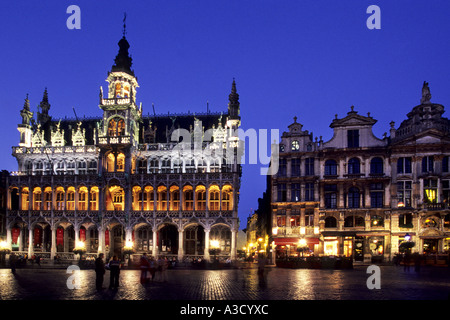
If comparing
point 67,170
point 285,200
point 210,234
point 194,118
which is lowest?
point 210,234

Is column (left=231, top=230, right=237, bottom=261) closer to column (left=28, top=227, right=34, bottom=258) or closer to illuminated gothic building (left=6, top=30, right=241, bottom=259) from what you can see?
illuminated gothic building (left=6, top=30, right=241, bottom=259)

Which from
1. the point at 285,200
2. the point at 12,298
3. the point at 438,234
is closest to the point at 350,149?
the point at 285,200

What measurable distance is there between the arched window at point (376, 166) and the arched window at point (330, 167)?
4.39m

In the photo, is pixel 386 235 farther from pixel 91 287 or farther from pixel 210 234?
pixel 91 287

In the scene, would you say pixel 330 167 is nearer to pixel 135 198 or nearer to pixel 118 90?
pixel 135 198

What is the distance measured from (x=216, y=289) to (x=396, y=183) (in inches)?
1421

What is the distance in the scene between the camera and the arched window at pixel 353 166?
54.1m

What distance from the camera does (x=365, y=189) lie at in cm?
5303

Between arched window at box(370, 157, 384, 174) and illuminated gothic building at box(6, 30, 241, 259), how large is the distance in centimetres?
1684

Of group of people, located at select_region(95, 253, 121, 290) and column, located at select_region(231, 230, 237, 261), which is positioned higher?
group of people, located at select_region(95, 253, 121, 290)

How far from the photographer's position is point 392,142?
53.5 metres

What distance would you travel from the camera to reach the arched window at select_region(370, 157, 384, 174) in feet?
176

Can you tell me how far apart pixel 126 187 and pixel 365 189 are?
3015cm

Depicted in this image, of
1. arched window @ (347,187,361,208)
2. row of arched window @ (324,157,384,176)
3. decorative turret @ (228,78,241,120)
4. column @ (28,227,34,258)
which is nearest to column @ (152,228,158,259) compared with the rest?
column @ (28,227,34,258)
